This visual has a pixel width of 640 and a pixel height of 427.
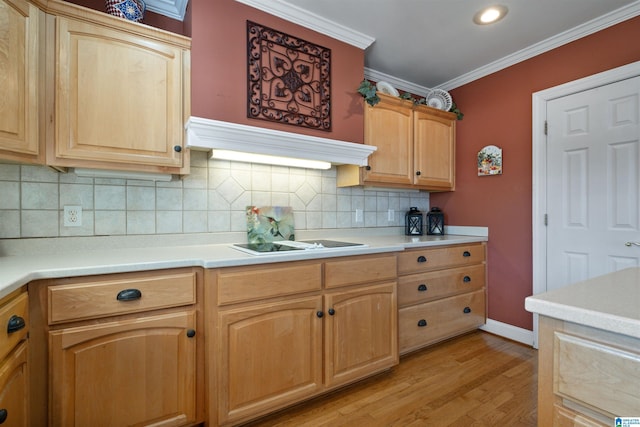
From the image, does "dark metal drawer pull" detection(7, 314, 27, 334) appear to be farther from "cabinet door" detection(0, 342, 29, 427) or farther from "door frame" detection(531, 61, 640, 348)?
"door frame" detection(531, 61, 640, 348)

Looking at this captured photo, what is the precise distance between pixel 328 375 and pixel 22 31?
2.17 metres

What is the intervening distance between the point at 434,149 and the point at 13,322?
290 centimetres

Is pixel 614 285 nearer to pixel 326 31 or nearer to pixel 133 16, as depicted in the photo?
pixel 326 31

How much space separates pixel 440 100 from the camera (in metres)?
2.99

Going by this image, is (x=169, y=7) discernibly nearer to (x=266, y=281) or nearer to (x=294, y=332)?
(x=266, y=281)

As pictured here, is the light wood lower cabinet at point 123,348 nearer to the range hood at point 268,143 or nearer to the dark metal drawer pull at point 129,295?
the dark metal drawer pull at point 129,295

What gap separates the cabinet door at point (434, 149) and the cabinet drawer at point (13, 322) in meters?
2.57

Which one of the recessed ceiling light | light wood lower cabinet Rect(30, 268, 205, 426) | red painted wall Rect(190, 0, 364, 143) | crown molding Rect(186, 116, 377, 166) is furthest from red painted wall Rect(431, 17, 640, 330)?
light wood lower cabinet Rect(30, 268, 205, 426)

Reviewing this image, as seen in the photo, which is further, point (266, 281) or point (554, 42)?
point (554, 42)

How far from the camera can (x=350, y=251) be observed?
1.79 m

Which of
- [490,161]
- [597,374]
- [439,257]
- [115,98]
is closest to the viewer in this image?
[597,374]

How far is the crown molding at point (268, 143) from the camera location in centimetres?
163

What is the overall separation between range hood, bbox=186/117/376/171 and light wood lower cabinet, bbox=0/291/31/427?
0.98m

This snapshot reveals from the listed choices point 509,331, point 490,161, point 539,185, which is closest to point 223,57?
point 490,161
